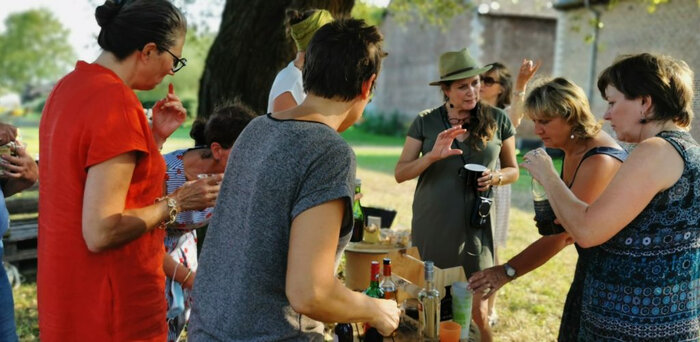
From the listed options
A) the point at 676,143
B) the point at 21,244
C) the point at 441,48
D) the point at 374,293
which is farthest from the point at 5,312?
the point at 441,48

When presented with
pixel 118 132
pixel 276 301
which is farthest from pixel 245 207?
pixel 118 132

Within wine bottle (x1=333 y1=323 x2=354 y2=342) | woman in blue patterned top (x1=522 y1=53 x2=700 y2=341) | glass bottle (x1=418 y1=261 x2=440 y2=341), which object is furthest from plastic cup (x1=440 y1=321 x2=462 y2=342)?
woman in blue patterned top (x1=522 y1=53 x2=700 y2=341)

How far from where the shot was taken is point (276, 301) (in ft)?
4.67

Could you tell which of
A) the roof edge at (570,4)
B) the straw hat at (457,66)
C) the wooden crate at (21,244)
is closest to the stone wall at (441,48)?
the roof edge at (570,4)

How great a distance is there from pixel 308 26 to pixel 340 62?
167cm

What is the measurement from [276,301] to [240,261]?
5.5 inches

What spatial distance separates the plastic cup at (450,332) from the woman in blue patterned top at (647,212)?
51 centimetres

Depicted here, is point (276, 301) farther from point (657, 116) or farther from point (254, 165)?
point (657, 116)

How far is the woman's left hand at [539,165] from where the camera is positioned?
1.99 m

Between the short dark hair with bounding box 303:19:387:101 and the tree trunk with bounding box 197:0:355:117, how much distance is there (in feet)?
11.8

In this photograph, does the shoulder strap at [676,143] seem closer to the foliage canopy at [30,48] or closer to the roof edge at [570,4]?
the roof edge at [570,4]

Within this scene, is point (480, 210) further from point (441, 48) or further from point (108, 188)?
point (441, 48)

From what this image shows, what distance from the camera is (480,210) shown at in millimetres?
3205

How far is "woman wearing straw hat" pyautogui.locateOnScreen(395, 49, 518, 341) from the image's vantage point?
3260 millimetres
